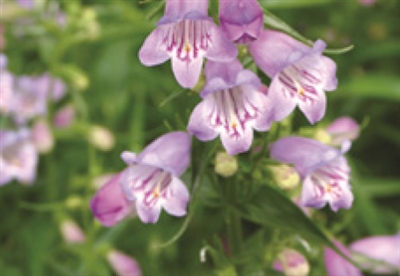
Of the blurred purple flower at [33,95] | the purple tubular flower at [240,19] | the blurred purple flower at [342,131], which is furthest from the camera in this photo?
the blurred purple flower at [33,95]

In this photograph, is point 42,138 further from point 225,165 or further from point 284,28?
point 284,28

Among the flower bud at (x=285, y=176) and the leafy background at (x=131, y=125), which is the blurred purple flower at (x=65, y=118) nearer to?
the leafy background at (x=131, y=125)

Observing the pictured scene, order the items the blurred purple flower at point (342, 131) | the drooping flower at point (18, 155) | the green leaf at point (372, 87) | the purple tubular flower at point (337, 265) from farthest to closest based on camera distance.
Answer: the green leaf at point (372, 87)
the drooping flower at point (18, 155)
the blurred purple flower at point (342, 131)
the purple tubular flower at point (337, 265)

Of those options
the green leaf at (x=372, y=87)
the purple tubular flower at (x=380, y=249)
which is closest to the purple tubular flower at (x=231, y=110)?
the purple tubular flower at (x=380, y=249)

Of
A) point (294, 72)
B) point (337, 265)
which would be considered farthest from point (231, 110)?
point (337, 265)

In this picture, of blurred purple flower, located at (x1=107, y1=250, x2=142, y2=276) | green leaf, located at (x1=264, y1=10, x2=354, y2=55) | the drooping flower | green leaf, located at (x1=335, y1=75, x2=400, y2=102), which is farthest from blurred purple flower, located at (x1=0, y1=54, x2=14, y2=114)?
green leaf, located at (x1=335, y1=75, x2=400, y2=102)

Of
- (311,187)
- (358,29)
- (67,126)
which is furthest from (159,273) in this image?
(358,29)
